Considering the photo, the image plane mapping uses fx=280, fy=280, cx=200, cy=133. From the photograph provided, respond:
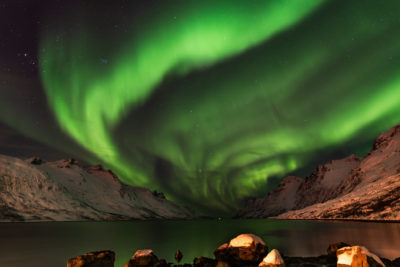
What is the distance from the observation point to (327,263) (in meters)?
28.5

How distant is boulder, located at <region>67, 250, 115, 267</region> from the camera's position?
23844 mm

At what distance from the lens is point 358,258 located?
68.6 ft

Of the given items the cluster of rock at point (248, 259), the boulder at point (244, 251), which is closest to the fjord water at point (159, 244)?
the cluster of rock at point (248, 259)

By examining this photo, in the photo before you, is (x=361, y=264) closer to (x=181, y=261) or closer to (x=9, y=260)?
(x=181, y=261)

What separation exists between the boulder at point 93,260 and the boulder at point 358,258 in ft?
65.5

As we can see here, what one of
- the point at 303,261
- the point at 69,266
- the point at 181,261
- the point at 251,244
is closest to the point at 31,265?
the point at 69,266

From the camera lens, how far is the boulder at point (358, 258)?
20500 mm

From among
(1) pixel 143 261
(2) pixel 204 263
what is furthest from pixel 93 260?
(2) pixel 204 263

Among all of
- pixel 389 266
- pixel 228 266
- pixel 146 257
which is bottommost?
pixel 389 266

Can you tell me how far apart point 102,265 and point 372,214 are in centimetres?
21528

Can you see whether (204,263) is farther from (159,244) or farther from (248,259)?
(159,244)

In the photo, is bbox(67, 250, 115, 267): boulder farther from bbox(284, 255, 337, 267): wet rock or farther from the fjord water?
bbox(284, 255, 337, 267): wet rock

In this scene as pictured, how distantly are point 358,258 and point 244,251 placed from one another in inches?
460

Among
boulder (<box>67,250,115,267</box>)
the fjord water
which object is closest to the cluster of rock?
boulder (<box>67,250,115,267</box>)
